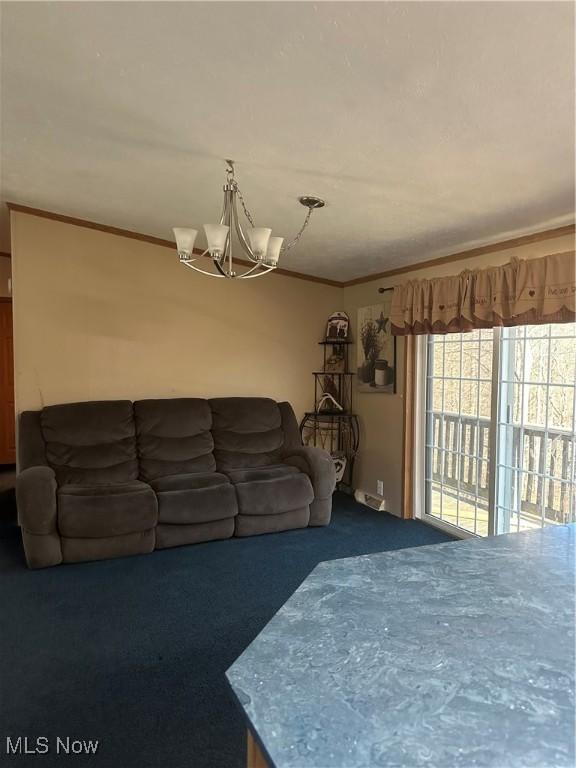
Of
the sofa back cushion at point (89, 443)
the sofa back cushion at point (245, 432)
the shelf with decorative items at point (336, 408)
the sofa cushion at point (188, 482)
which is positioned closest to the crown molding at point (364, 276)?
the shelf with decorative items at point (336, 408)

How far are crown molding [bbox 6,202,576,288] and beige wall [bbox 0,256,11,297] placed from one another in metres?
1.94

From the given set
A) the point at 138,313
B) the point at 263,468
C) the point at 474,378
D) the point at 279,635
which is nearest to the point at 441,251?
the point at 474,378

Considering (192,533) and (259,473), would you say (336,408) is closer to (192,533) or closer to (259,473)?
(259,473)

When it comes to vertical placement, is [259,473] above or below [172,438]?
below

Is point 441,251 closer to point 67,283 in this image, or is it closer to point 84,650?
point 67,283

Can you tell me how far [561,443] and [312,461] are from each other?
1.82 metres

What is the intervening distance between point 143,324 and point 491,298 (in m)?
2.85

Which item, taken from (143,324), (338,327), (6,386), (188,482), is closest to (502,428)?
(338,327)

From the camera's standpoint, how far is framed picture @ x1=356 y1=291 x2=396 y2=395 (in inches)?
173

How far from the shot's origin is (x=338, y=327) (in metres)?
4.93

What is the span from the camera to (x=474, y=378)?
3676 millimetres

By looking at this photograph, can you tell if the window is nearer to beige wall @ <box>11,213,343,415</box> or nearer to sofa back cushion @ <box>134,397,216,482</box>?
beige wall @ <box>11,213,343,415</box>

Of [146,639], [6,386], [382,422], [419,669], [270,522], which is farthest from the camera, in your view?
[6,386]

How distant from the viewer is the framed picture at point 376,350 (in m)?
4.39
